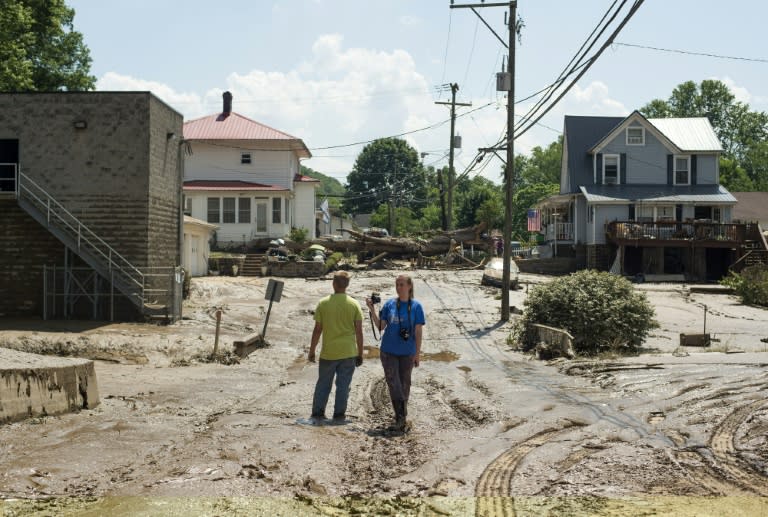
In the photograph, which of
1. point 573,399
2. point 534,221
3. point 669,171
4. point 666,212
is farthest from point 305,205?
point 573,399

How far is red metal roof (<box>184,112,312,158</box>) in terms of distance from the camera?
155ft

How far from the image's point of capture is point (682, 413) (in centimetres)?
994

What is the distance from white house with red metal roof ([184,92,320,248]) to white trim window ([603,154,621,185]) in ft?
56.3

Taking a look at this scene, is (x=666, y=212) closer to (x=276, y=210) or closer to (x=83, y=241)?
(x=276, y=210)

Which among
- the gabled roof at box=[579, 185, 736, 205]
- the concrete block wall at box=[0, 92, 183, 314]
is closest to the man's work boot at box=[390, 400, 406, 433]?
the concrete block wall at box=[0, 92, 183, 314]

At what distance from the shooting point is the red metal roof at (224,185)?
44688mm

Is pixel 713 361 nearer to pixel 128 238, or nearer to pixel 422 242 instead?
pixel 128 238

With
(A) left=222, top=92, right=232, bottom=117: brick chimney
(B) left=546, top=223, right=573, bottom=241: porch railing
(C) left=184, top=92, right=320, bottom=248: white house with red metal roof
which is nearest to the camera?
(C) left=184, top=92, right=320, bottom=248: white house with red metal roof

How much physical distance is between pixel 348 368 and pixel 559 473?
3.09 meters

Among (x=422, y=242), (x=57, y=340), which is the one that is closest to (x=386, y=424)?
(x=57, y=340)

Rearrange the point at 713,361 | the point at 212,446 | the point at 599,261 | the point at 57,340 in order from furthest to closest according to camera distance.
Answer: the point at 599,261
the point at 57,340
the point at 713,361
the point at 212,446

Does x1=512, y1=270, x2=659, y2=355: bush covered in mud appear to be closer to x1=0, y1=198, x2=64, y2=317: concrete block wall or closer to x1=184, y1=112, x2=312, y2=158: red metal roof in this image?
x1=0, y1=198, x2=64, y2=317: concrete block wall

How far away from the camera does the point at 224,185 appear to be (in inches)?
1802

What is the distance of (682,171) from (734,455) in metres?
40.6
